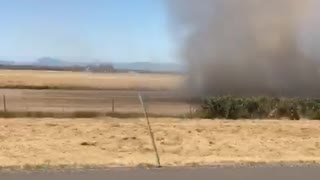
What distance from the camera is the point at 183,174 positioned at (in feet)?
27.8

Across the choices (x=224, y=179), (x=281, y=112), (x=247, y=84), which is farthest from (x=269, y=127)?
(x=247, y=84)

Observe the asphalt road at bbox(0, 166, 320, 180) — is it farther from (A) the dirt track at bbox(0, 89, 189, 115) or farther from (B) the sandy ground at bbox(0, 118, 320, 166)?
(A) the dirt track at bbox(0, 89, 189, 115)

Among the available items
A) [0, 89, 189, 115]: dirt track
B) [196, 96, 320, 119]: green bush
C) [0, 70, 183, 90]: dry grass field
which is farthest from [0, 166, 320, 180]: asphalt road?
[0, 70, 183, 90]: dry grass field

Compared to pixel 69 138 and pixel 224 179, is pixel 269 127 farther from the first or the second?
pixel 224 179

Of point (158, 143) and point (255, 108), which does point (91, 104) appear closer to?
point (255, 108)

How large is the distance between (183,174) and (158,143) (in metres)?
4.72

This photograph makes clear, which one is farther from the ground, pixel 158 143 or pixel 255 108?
pixel 255 108

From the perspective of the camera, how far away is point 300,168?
9250 millimetres

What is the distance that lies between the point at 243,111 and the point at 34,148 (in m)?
9.93

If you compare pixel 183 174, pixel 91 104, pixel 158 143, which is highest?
pixel 183 174

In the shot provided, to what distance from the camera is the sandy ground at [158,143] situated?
10.7 metres

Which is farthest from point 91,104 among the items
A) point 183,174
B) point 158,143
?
point 183,174

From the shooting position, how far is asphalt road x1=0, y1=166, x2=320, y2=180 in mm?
8072

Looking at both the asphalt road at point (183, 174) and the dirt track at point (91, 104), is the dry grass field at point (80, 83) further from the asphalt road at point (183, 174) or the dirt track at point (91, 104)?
the asphalt road at point (183, 174)
